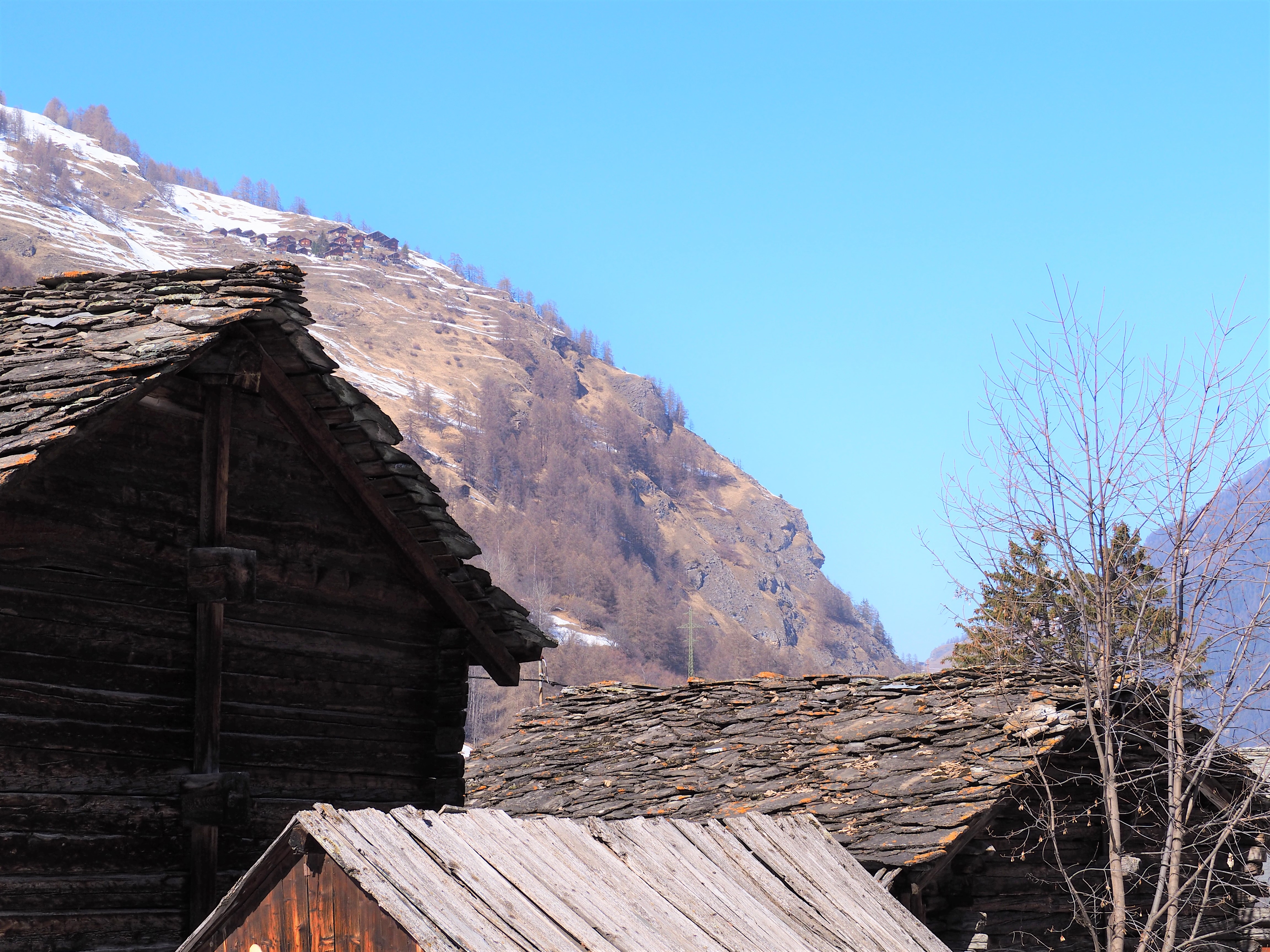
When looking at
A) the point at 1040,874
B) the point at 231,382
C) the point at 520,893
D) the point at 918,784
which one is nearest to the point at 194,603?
the point at 231,382

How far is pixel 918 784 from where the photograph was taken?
483 inches

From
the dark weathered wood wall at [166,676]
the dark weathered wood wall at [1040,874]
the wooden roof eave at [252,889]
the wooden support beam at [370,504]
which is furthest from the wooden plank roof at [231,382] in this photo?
the dark weathered wood wall at [1040,874]

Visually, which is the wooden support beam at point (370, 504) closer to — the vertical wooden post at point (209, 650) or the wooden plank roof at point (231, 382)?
the wooden plank roof at point (231, 382)

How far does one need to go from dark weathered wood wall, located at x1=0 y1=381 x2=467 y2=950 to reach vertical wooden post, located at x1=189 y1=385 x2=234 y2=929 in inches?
2.6

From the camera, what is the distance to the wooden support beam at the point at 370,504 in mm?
9000

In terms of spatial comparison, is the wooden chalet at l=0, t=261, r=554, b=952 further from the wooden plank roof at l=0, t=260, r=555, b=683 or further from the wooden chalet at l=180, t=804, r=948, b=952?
the wooden chalet at l=180, t=804, r=948, b=952

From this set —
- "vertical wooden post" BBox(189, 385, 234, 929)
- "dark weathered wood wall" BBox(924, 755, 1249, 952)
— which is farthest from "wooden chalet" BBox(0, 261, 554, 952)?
"dark weathered wood wall" BBox(924, 755, 1249, 952)

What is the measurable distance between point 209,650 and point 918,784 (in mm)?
6826

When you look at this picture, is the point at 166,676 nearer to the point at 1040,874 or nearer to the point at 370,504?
the point at 370,504

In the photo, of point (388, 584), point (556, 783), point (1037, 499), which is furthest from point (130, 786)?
point (1037, 499)

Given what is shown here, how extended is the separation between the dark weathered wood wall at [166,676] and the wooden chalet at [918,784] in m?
2.80

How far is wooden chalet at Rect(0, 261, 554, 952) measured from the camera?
7520 millimetres

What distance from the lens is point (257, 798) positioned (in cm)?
869

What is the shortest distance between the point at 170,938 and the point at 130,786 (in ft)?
3.17
